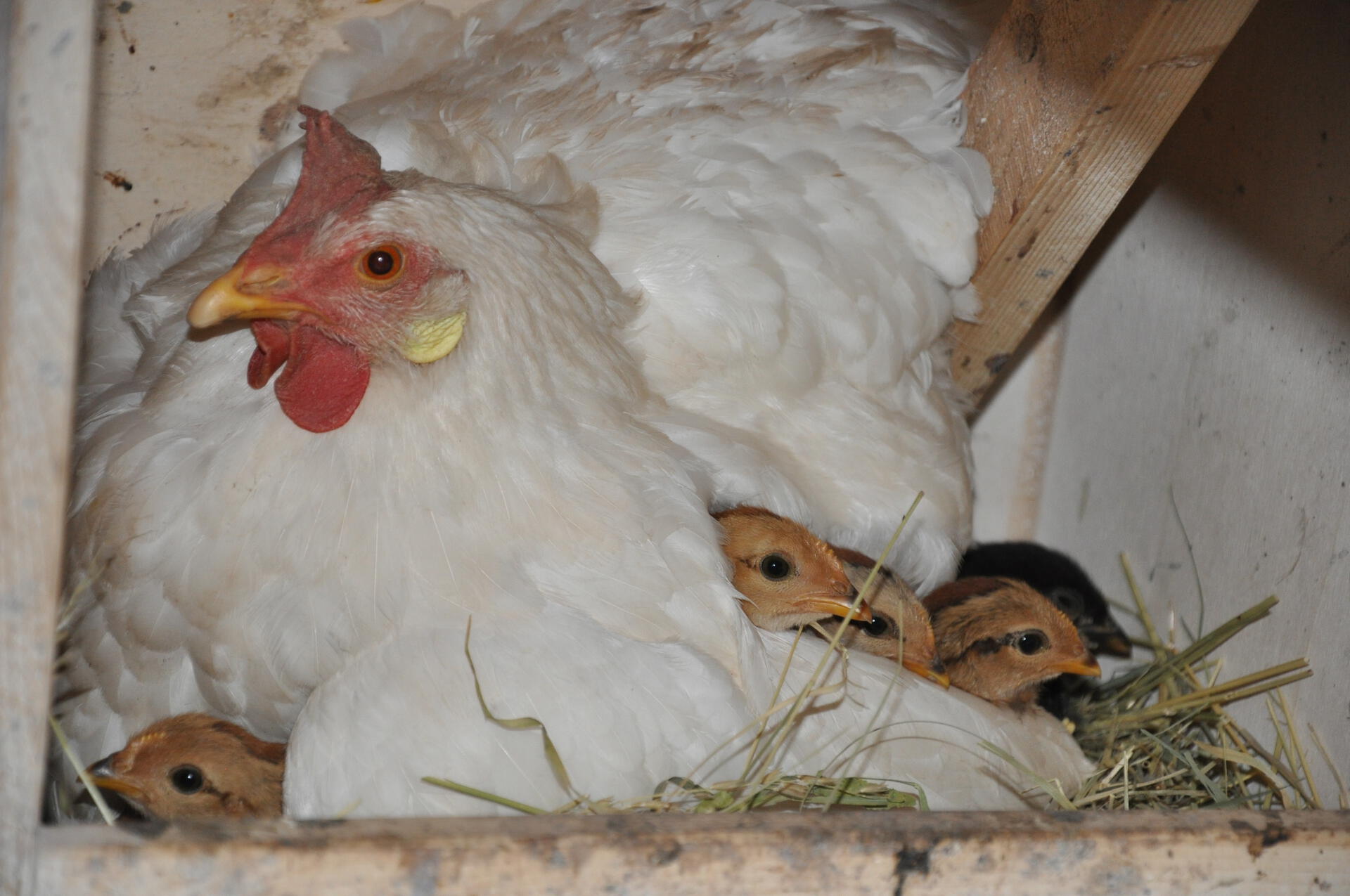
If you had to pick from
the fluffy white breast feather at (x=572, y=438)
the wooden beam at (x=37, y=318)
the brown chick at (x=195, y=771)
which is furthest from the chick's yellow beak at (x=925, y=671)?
Answer: the wooden beam at (x=37, y=318)

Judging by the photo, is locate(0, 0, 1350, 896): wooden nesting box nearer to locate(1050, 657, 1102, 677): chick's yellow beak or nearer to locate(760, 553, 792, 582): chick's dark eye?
locate(760, 553, 792, 582): chick's dark eye

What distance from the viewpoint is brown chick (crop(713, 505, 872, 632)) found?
196 centimetres

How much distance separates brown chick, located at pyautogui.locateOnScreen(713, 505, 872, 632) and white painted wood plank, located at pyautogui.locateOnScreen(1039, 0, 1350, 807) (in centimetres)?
83

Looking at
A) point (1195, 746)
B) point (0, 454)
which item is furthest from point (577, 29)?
point (1195, 746)

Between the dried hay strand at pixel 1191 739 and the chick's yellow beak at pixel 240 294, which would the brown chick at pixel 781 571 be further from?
the chick's yellow beak at pixel 240 294

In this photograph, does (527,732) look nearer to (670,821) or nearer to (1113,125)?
(670,821)

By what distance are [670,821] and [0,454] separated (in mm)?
765

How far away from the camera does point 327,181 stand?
155 cm

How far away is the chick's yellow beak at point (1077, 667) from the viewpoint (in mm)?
2207

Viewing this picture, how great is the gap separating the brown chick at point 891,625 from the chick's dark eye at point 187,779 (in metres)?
1.12

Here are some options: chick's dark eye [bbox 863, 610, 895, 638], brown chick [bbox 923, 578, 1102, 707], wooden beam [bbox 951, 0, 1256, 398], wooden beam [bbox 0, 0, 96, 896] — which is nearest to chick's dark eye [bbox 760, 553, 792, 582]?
chick's dark eye [bbox 863, 610, 895, 638]

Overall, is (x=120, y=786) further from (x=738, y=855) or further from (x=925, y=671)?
(x=925, y=671)

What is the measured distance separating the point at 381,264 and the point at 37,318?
1.89 ft

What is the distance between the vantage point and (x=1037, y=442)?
10.7 ft
